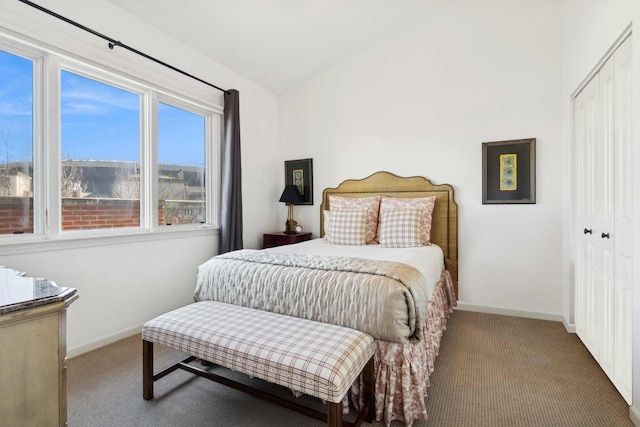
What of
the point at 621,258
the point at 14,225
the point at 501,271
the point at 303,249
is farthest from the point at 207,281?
the point at 501,271

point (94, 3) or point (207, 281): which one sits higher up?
point (94, 3)

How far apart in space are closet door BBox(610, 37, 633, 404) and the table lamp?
2910 millimetres

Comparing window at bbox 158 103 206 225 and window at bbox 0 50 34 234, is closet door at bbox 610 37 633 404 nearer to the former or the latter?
window at bbox 158 103 206 225

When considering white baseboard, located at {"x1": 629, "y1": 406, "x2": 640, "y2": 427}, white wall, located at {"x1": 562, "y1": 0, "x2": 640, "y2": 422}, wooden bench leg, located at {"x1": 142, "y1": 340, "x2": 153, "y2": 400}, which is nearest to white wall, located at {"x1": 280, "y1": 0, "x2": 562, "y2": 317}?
white wall, located at {"x1": 562, "y1": 0, "x2": 640, "y2": 422}

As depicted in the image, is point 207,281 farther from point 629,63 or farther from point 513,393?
point 629,63

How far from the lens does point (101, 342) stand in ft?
7.90

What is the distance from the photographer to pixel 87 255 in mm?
2326

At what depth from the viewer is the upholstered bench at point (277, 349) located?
4.17 feet

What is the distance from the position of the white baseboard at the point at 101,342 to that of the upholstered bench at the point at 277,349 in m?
0.89

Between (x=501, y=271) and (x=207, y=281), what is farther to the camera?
(x=501, y=271)

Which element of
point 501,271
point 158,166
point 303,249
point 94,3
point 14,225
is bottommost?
point 501,271

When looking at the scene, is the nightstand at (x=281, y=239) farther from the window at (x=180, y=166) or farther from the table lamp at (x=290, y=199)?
the window at (x=180, y=166)

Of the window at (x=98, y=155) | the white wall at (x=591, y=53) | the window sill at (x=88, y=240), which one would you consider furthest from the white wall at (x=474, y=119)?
the window at (x=98, y=155)

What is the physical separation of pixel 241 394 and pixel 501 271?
258cm
